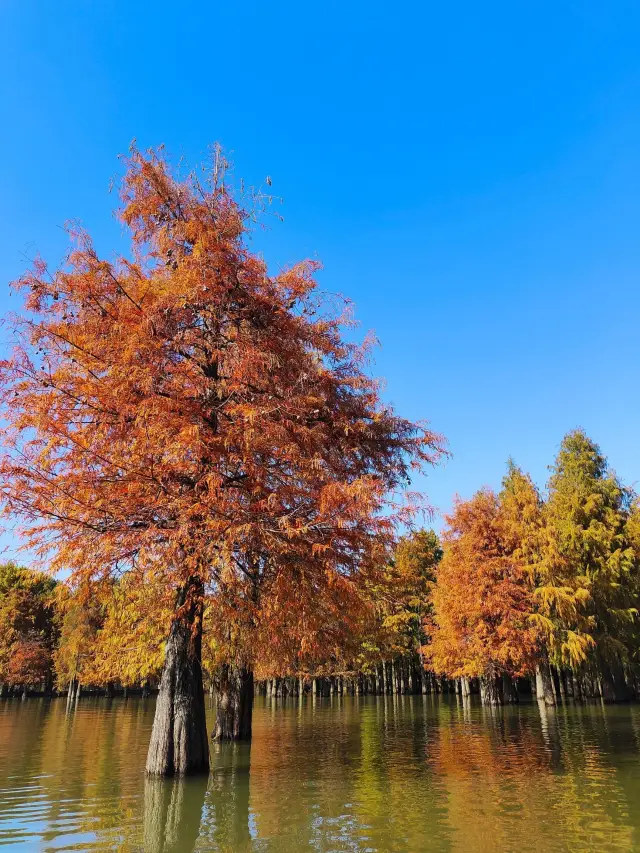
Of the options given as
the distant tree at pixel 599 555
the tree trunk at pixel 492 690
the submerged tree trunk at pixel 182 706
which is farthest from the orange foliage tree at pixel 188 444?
the tree trunk at pixel 492 690

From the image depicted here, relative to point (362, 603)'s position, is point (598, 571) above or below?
above

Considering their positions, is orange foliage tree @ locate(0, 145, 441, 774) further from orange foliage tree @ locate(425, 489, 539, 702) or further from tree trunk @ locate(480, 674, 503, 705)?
tree trunk @ locate(480, 674, 503, 705)

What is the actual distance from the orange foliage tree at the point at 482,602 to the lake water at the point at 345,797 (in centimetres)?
1129

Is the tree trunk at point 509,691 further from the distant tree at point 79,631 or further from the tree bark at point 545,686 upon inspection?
the distant tree at point 79,631

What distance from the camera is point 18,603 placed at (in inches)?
2384

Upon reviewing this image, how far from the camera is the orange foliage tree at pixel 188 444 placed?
1127cm

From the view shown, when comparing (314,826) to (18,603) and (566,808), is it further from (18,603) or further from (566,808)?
(18,603)

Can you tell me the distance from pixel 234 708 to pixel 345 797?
9879mm

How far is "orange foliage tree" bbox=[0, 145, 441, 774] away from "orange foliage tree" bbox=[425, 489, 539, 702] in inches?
852

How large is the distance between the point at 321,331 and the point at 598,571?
91.9 ft

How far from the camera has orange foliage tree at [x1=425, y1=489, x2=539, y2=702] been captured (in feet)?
104

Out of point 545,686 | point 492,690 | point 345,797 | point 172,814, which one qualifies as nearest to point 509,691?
point 492,690

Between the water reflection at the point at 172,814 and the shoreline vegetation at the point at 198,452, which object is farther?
the shoreline vegetation at the point at 198,452

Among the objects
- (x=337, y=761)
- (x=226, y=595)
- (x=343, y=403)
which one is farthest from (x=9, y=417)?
(x=337, y=761)
